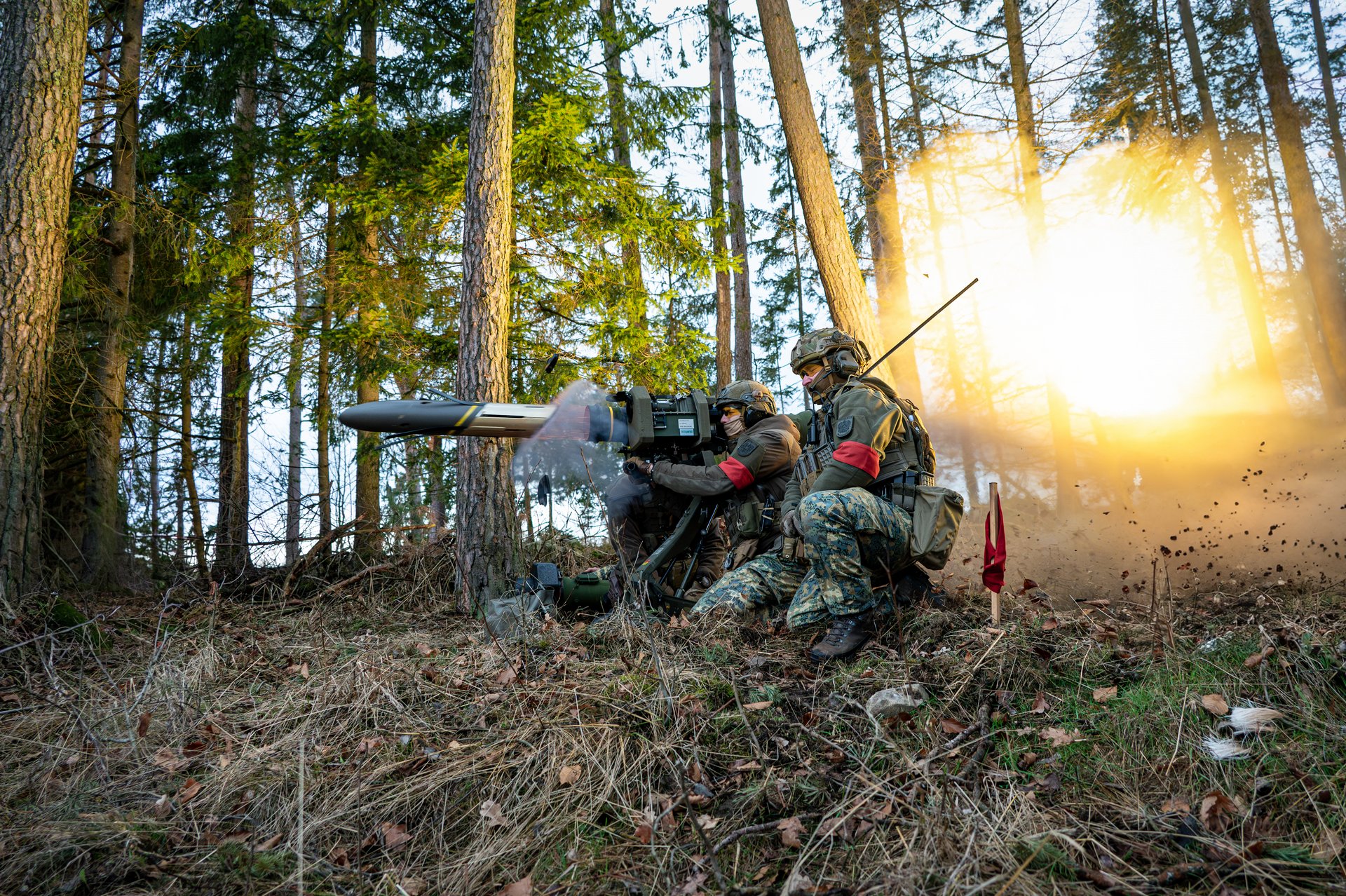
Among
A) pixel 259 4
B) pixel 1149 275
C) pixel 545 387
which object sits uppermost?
pixel 259 4

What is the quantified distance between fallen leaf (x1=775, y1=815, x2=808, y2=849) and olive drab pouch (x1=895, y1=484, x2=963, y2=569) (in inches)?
92.1

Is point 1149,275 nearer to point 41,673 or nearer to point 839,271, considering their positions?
point 839,271

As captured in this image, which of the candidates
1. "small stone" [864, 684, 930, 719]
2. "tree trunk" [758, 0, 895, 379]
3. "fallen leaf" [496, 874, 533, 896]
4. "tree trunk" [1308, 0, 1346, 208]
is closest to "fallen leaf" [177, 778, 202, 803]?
"fallen leaf" [496, 874, 533, 896]

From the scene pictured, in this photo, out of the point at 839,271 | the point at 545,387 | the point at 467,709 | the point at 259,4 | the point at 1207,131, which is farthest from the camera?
the point at 1207,131

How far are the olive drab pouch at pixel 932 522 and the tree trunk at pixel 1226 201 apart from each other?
479 inches

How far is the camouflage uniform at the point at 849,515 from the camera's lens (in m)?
4.41

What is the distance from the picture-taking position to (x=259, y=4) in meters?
10.9

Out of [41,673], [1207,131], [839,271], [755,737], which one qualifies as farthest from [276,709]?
[1207,131]

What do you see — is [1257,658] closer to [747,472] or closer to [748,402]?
[747,472]

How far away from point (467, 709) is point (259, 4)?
11579mm

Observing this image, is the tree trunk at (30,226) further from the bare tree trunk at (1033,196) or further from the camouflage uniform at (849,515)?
the bare tree trunk at (1033,196)

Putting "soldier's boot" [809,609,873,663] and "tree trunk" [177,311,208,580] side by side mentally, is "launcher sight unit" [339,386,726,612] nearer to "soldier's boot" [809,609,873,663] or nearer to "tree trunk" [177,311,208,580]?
"soldier's boot" [809,609,873,663]

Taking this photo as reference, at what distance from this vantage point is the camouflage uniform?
4.41 metres

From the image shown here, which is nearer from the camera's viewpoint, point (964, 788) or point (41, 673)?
point (964, 788)
